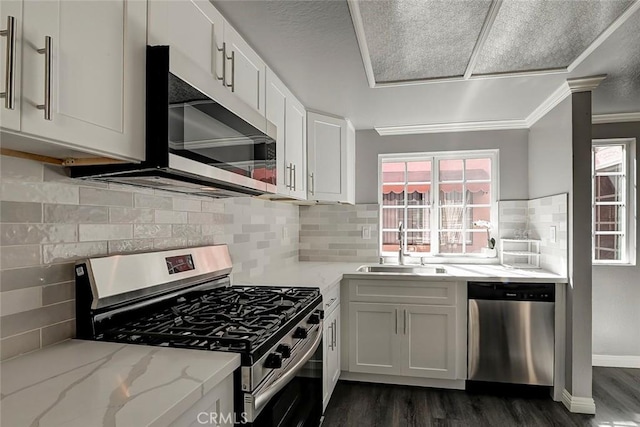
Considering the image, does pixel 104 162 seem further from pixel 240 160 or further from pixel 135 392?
pixel 135 392

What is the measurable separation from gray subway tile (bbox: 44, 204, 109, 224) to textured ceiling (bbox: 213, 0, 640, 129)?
955 mm

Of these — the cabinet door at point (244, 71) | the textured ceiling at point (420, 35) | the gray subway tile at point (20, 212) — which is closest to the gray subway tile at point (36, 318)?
the gray subway tile at point (20, 212)

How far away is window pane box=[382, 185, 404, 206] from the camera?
11.9 ft

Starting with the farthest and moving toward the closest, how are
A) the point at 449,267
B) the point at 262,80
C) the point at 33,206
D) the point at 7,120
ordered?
the point at 449,267 < the point at 262,80 < the point at 33,206 < the point at 7,120

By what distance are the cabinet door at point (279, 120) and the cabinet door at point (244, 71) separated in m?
0.10

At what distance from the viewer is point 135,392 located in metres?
0.81

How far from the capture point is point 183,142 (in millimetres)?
1166

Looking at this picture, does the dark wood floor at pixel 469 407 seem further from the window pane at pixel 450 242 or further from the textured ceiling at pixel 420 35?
the textured ceiling at pixel 420 35

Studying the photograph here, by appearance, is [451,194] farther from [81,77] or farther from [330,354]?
[81,77]

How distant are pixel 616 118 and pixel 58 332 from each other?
13.6ft

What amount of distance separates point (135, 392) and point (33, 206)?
25.6 inches

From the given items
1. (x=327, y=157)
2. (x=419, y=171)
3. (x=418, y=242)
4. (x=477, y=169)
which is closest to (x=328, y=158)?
(x=327, y=157)

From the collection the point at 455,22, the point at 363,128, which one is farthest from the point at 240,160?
the point at 363,128

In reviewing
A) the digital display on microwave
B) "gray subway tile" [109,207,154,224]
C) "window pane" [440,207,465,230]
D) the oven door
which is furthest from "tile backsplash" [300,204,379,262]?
"gray subway tile" [109,207,154,224]
